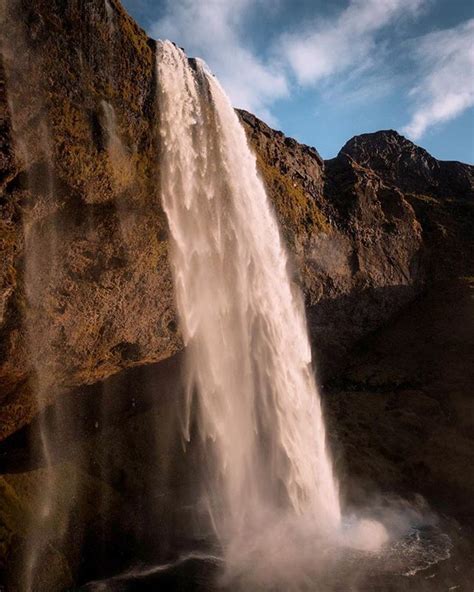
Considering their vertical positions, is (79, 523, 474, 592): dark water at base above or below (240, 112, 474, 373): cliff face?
below

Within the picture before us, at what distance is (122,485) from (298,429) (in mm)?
7554

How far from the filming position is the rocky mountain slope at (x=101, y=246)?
12.0m

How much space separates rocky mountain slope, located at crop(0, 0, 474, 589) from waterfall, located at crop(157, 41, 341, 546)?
1.09 m

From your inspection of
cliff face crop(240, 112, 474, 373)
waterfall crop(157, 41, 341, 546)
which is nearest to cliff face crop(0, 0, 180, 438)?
waterfall crop(157, 41, 341, 546)

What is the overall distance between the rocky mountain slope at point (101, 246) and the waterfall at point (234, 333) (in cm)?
109

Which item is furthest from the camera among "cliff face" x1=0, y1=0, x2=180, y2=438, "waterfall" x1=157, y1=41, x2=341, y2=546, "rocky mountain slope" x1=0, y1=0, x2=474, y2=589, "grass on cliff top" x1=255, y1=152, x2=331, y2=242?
"grass on cliff top" x1=255, y1=152, x2=331, y2=242

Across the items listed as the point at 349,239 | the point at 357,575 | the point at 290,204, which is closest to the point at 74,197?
the point at 290,204

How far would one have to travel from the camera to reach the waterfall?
52.4 feet

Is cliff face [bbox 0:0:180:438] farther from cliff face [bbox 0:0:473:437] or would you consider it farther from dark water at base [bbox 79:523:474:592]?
dark water at base [bbox 79:523:474:592]

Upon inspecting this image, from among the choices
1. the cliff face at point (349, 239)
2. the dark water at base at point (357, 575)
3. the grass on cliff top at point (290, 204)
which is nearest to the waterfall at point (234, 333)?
the grass on cliff top at point (290, 204)

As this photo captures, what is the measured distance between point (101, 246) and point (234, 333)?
21.3ft

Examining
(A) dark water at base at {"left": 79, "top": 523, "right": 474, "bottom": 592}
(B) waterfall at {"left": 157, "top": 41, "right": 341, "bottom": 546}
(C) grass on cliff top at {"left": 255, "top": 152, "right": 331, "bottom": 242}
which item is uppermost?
(C) grass on cliff top at {"left": 255, "top": 152, "right": 331, "bottom": 242}

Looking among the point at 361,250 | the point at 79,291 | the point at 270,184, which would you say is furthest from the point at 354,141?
the point at 79,291

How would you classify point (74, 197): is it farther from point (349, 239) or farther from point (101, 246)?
point (349, 239)
